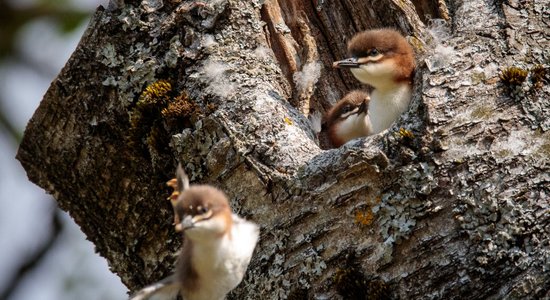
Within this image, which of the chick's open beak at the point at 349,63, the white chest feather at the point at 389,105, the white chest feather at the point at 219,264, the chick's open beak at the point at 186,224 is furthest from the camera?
the chick's open beak at the point at 349,63

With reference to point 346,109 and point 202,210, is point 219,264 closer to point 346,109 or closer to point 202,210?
point 202,210

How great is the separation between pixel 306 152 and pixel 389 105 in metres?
0.88

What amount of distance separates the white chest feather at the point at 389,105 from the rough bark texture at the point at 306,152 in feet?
1.04

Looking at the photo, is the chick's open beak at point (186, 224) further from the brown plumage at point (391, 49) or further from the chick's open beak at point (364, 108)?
the chick's open beak at point (364, 108)

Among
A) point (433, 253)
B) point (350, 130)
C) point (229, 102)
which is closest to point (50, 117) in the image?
point (229, 102)

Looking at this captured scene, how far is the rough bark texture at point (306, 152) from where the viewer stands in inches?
179

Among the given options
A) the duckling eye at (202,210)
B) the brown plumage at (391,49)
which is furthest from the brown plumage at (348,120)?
the duckling eye at (202,210)

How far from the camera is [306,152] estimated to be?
5.21m

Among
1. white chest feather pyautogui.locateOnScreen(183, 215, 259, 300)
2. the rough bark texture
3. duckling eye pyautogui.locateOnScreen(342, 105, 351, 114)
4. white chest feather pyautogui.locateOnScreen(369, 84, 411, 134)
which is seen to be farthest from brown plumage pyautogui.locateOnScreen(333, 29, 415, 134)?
white chest feather pyautogui.locateOnScreen(183, 215, 259, 300)

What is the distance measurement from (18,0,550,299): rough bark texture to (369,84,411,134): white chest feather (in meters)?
0.32

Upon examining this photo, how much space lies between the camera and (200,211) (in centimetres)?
398

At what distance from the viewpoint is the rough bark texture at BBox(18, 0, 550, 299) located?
14.9 feet

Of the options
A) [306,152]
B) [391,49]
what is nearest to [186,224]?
[306,152]

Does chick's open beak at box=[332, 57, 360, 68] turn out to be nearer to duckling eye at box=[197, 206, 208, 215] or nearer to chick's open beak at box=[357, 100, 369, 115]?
chick's open beak at box=[357, 100, 369, 115]
